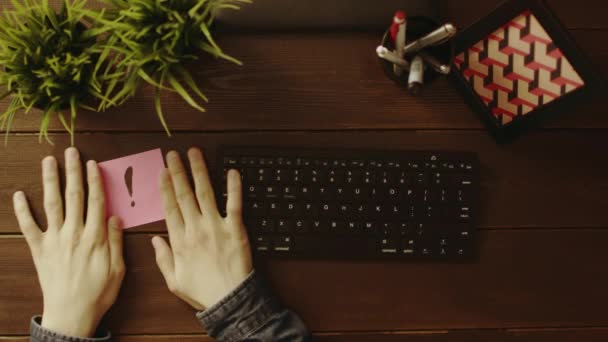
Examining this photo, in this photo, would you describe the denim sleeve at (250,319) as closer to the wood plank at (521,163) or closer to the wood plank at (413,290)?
the wood plank at (413,290)

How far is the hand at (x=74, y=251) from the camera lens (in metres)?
0.77

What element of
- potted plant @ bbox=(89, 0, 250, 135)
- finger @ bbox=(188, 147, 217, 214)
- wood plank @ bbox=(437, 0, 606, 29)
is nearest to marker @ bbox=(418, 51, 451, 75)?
wood plank @ bbox=(437, 0, 606, 29)

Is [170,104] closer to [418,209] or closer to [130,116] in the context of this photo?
[130,116]

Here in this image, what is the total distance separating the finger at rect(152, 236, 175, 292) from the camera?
787mm

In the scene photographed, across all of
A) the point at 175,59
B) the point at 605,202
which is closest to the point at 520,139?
the point at 605,202

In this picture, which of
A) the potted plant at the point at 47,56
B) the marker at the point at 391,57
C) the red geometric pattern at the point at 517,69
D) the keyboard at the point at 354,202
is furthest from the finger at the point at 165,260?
the red geometric pattern at the point at 517,69

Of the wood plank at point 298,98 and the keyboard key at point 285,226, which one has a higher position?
the wood plank at point 298,98

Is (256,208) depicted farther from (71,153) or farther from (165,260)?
(71,153)

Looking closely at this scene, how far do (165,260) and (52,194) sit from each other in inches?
8.1

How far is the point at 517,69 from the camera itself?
0.74 m

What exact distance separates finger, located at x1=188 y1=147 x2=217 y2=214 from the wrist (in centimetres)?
25

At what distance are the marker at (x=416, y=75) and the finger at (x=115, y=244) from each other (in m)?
0.50

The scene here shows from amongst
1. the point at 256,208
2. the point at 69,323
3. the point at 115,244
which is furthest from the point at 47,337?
the point at 256,208

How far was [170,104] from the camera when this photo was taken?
80 centimetres
